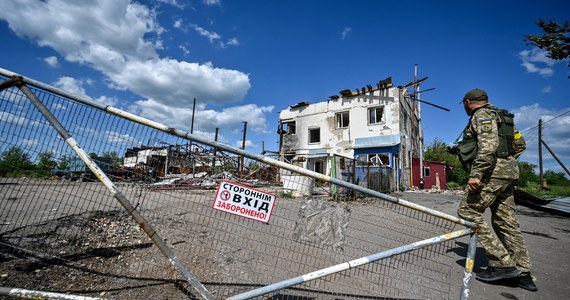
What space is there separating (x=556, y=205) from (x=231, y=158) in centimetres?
1117

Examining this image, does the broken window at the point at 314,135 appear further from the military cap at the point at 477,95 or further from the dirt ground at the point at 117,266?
the military cap at the point at 477,95

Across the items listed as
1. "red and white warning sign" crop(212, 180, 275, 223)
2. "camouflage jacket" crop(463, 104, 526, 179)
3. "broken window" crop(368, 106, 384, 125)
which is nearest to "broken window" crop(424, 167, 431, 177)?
"broken window" crop(368, 106, 384, 125)

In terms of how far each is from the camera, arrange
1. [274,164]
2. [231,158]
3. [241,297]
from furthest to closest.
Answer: [231,158], [274,164], [241,297]

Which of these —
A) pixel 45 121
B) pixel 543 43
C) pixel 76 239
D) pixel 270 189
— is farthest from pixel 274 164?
pixel 543 43

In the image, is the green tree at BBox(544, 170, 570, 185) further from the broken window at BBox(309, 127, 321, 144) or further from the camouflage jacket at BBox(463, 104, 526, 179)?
the camouflage jacket at BBox(463, 104, 526, 179)

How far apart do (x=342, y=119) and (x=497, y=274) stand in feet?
61.2

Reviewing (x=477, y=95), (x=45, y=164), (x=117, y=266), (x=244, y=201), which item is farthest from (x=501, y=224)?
(x=45, y=164)

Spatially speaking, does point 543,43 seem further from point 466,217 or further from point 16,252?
point 16,252

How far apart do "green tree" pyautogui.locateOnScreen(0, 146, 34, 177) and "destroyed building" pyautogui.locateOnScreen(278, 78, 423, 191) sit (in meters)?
14.7

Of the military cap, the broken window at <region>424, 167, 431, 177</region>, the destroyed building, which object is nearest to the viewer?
the military cap

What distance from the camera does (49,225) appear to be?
3.73 metres

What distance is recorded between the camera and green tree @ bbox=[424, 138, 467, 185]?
30.4m

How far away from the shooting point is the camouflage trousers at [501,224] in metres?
2.70

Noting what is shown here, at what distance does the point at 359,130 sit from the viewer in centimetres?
1953
